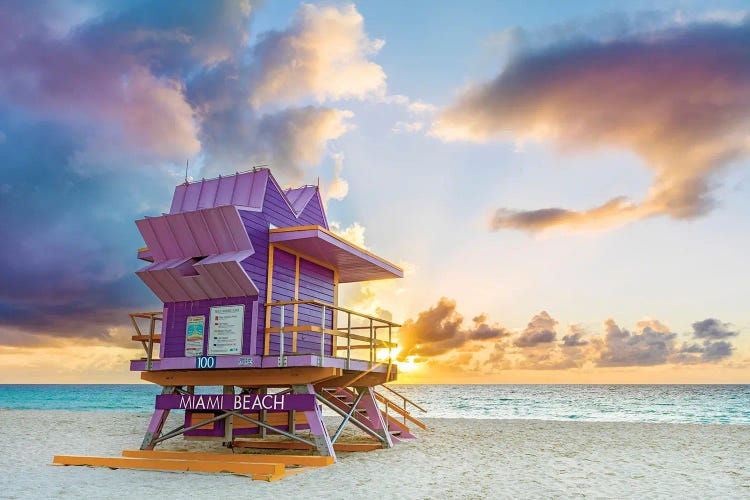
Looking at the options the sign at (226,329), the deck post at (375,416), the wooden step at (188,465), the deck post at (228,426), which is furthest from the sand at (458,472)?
→ the sign at (226,329)

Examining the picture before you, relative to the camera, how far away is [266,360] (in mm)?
13695

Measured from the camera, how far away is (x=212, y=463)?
1235 cm

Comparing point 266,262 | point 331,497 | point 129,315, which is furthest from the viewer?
point 129,315

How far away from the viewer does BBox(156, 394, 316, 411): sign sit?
44.6 feet

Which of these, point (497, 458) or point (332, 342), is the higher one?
point (332, 342)

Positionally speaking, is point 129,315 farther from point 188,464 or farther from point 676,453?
point 676,453

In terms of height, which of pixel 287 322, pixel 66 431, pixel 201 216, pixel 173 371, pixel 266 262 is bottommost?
pixel 66 431

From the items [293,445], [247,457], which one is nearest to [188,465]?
[247,457]

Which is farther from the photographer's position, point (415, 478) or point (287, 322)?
point (287, 322)

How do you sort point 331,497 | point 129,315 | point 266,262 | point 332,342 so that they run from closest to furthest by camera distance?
point 331,497
point 266,262
point 129,315
point 332,342

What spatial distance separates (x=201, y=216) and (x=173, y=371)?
376 cm

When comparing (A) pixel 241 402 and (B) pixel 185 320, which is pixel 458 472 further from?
(B) pixel 185 320

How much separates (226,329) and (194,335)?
946 mm

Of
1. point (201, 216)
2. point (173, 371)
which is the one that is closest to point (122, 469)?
point (173, 371)
